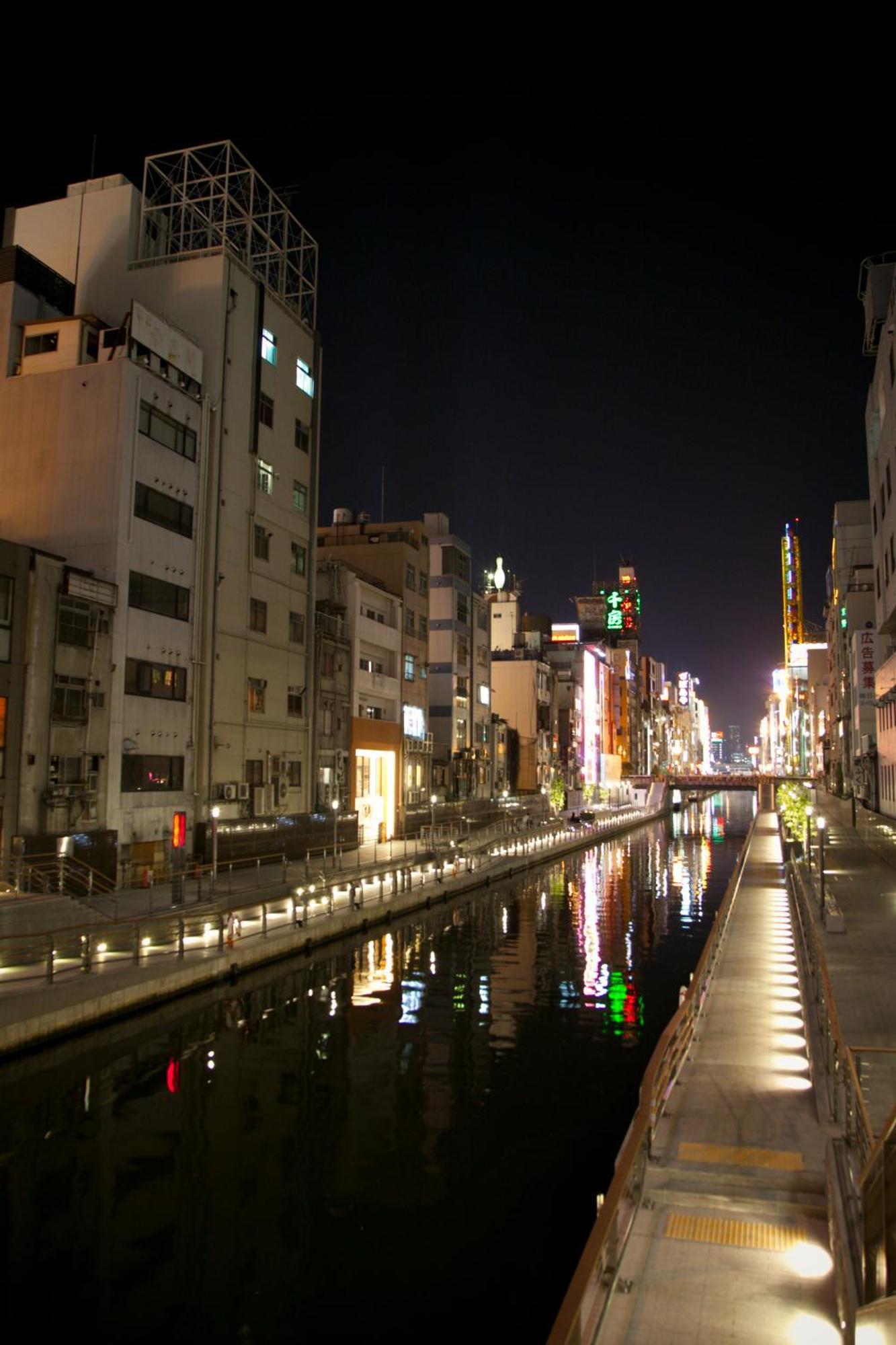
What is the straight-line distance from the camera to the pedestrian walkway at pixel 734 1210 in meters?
7.23

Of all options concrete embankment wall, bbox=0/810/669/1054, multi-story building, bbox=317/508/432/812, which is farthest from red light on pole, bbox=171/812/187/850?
multi-story building, bbox=317/508/432/812

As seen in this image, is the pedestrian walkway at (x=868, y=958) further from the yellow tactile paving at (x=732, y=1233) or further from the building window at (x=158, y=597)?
the building window at (x=158, y=597)

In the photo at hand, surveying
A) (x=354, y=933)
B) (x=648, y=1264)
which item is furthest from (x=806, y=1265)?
(x=354, y=933)

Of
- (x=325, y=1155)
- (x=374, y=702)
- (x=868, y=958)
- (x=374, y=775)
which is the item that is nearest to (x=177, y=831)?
(x=374, y=775)

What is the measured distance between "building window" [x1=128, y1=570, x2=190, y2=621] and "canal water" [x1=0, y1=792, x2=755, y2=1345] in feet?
51.5

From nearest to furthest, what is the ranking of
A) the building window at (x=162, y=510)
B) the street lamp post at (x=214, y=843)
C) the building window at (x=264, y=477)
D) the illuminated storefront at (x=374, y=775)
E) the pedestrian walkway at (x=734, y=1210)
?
the pedestrian walkway at (x=734, y=1210) < the street lamp post at (x=214, y=843) < the building window at (x=162, y=510) < the building window at (x=264, y=477) < the illuminated storefront at (x=374, y=775)

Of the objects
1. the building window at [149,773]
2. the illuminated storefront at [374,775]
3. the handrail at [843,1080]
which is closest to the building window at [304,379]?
the illuminated storefront at [374,775]

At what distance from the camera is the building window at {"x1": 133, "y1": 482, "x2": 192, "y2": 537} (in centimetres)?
3584

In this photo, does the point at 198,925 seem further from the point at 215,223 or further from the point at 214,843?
the point at 215,223

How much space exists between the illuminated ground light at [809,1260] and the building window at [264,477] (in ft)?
134

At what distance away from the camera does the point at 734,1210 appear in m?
9.00

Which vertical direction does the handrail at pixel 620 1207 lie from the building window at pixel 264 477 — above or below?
below

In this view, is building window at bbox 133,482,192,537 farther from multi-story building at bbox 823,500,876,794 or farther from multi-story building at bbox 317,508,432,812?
multi-story building at bbox 823,500,876,794

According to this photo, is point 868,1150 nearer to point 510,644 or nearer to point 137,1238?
point 137,1238
